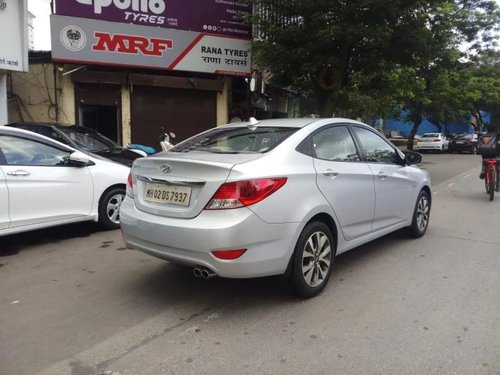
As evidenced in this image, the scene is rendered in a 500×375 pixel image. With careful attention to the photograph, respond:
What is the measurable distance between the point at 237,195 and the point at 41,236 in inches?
159

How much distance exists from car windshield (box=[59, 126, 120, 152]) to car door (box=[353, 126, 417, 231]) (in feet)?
16.4

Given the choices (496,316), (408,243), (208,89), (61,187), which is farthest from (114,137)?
(496,316)

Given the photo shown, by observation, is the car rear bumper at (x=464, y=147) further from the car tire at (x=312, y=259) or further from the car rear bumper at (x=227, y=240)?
the car rear bumper at (x=227, y=240)

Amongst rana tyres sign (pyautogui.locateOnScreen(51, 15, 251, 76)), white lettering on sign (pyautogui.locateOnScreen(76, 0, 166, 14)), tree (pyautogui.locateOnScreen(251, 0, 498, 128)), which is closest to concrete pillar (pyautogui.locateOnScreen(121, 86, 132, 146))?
rana tyres sign (pyautogui.locateOnScreen(51, 15, 251, 76))

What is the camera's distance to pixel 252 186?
3.71 meters

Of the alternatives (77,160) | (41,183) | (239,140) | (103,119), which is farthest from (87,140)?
(103,119)

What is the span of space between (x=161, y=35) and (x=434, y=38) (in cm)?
739

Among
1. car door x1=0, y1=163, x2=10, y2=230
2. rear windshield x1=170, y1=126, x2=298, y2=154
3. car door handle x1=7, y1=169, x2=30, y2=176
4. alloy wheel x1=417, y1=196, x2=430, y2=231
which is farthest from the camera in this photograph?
alloy wheel x1=417, y1=196, x2=430, y2=231

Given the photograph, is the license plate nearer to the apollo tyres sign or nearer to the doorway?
the apollo tyres sign

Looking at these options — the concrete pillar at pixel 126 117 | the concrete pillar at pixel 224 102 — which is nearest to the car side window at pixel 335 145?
the concrete pillar at pixel 126 117

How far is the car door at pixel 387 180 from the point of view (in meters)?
5.23

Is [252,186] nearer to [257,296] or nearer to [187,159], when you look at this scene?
[187,159]

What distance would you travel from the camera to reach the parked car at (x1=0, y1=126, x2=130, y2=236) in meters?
5.58

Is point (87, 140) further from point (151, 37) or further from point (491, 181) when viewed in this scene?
point (491, 181)
